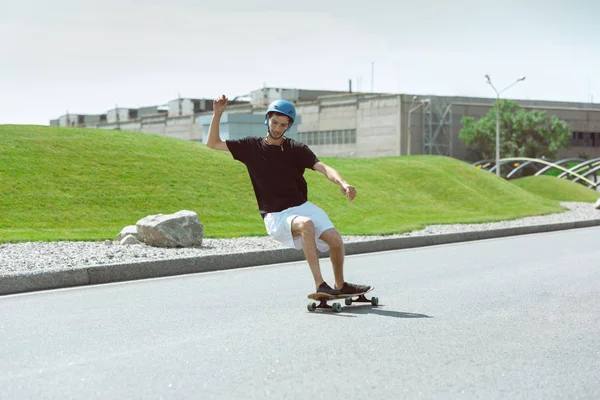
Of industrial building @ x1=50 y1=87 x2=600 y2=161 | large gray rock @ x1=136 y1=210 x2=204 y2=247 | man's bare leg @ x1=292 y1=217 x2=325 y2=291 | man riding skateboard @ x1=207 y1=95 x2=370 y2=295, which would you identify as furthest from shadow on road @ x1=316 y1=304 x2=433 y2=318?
industrial building @ x1=50 y1=87 x2=600 y2=161

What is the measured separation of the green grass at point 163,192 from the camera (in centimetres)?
2047

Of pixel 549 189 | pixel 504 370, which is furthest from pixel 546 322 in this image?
pixel 549 189

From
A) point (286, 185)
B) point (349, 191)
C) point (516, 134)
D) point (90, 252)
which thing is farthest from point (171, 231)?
point (516, 134)

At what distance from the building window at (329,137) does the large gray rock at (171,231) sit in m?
77.4

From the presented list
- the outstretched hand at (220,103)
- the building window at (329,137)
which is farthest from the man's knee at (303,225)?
the building window at (329,137)

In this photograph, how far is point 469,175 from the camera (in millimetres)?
39281

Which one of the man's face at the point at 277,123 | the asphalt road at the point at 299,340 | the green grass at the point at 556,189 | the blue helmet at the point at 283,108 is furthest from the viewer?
the green grass at the point at 556,189

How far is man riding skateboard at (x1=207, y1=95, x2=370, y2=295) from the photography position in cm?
815

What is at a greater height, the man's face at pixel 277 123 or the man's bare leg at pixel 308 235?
the man's face at pixel 277 123

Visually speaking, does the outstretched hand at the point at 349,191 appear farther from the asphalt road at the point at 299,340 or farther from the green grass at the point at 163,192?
the green grass at the point at 163,192

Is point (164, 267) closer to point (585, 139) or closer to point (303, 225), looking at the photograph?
point (303, 225)

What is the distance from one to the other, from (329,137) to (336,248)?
87278 millimetres

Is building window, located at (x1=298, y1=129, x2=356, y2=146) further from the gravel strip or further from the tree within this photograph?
the gravel strip

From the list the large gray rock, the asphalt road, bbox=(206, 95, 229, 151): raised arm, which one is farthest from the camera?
the large gray rock
